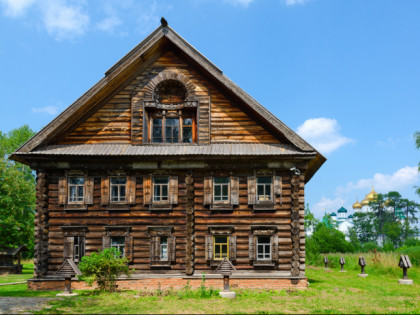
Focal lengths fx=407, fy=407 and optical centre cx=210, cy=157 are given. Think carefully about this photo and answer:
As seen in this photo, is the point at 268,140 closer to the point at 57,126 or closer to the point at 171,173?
the point at 171,173

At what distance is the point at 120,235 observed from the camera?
1888 cm

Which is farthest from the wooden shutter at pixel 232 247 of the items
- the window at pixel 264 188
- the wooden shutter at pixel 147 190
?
the wooden shutter at pixel 147 190

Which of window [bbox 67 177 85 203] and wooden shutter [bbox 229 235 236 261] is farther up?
window [bbox 67 177 85 203]

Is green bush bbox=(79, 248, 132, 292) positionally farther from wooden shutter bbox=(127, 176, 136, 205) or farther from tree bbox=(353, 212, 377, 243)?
tree bbox=(353, 212, 377, 243)

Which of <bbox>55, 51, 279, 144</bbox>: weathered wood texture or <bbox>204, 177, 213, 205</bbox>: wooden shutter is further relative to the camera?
<bbox>55, 51, 279, 144</bbox>: weathered wood texture

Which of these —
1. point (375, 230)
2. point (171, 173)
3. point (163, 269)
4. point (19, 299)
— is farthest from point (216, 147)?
point (375, 230)

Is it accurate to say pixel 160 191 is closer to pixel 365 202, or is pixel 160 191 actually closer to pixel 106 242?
pixel 106 242

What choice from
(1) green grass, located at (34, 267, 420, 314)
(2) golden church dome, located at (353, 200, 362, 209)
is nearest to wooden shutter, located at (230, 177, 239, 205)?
(1) green grass, located at (34, 267, 420, 314)

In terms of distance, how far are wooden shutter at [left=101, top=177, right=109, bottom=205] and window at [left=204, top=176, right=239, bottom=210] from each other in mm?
4609

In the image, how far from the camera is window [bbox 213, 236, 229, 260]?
61.7 ft

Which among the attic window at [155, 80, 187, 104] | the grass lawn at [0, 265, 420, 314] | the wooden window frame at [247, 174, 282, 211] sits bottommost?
the grass lawn at [0, 265, 420, 314]

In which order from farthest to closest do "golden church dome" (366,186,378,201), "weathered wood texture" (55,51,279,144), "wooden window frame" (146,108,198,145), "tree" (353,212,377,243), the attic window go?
1. "golden church dome" (366,186,378,201)
2. "tree" (353,212,377,243)
3. the attic window
4. "wooden window frame" (146,108,198,145)
5. "weathered wood texture" (55,51,279,144)

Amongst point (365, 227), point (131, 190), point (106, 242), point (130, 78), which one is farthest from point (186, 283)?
point (365, 227)

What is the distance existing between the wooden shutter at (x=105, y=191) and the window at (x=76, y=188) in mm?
976
